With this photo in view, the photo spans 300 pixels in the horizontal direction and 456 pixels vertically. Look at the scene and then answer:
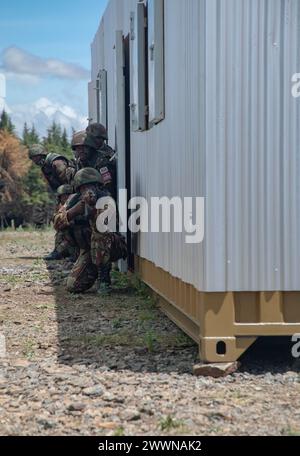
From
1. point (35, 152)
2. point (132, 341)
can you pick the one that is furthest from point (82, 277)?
point (35, 152)

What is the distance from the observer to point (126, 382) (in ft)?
16.0

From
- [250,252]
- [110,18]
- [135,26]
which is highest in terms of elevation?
[110,18]

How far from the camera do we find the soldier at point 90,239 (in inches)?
346

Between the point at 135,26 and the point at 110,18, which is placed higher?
the point at 110,18

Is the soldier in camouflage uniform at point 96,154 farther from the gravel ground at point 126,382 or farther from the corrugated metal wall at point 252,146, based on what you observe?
the corrugated metal wall at point 252,146

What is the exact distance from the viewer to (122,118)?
9.80m

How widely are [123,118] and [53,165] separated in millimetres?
2992

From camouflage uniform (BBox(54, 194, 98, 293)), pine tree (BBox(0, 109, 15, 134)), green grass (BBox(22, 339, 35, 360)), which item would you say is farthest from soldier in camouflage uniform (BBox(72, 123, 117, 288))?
pine tree (BBox(0, 109, 15, 134))

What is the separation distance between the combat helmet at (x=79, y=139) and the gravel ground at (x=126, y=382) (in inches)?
98.0

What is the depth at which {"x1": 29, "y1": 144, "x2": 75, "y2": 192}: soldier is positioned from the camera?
40.9 ft

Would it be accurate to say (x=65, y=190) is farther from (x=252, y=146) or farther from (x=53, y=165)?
(x=252, y=146)
